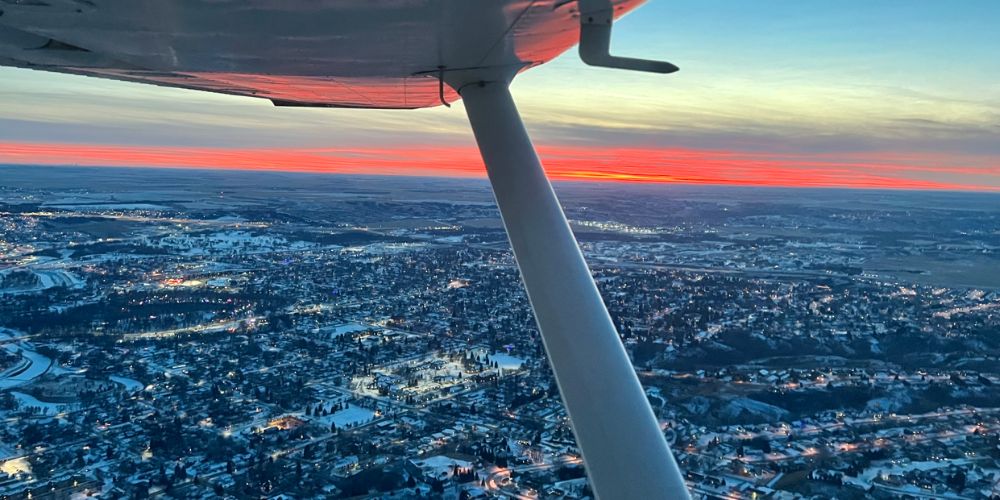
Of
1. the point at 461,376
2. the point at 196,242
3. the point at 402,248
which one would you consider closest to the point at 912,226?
the point at 402,248

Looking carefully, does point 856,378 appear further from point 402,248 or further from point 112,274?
point 112,274

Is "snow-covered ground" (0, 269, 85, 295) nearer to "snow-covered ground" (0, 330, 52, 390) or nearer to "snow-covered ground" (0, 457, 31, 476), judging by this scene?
"snow-covered ground" (0, 330, 52, 390)

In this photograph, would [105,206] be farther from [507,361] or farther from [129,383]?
[507,361]

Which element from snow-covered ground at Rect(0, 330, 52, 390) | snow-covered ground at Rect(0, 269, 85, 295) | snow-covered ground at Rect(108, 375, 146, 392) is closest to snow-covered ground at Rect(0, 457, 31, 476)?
snow-covered ground at Rect(108, 375, 146, 392)

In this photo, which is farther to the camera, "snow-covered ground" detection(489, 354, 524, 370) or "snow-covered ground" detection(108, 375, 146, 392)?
"snow-covered ground" detection(489, 354, 524, 370)

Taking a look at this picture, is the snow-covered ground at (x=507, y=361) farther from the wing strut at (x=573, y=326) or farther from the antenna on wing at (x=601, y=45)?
the antenna on wing at (x=601, y=45)

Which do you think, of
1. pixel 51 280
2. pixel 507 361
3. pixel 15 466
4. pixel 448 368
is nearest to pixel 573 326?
pixel 15 466
